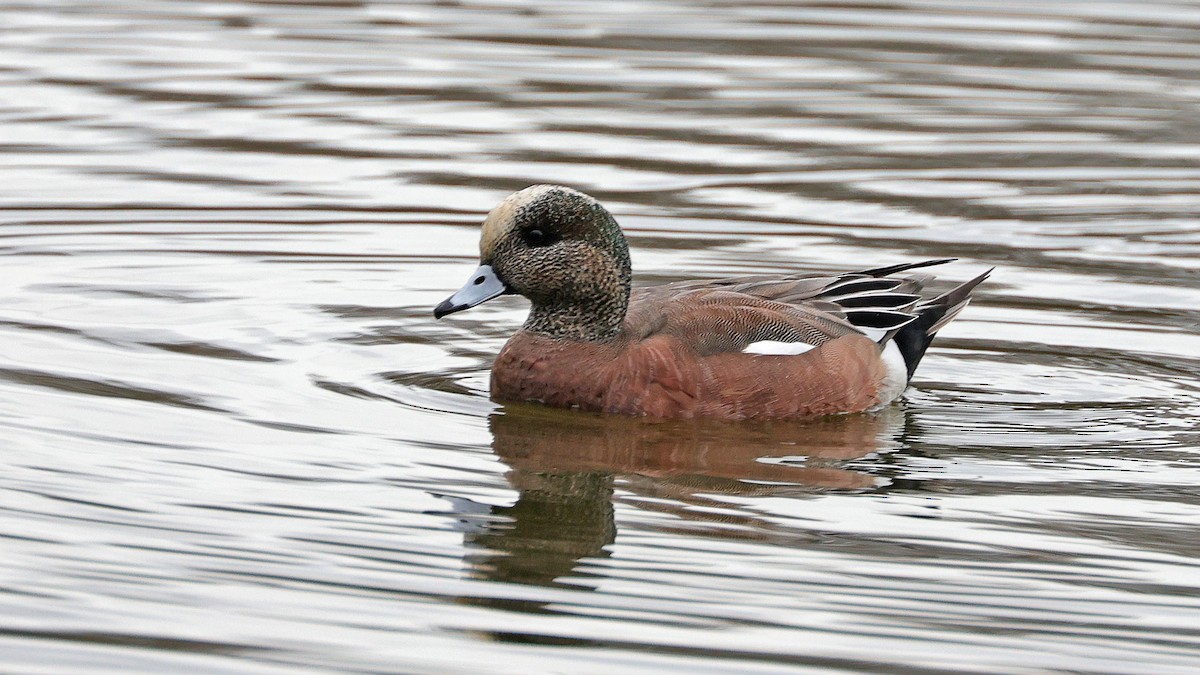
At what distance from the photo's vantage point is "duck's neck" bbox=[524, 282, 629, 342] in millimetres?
6879

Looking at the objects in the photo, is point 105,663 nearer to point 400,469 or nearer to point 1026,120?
point 400,469

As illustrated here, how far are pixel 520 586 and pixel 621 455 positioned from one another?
148 centimetres

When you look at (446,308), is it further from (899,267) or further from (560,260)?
(899,267)

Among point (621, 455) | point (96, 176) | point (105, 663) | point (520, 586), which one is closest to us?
point (105, 663)

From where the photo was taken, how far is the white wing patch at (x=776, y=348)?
22.4ft

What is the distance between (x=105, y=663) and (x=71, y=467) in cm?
151

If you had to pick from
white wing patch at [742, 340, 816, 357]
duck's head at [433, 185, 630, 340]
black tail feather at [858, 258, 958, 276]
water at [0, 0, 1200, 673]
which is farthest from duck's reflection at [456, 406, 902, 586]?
black tail feather at [858, 258, 958, 276]

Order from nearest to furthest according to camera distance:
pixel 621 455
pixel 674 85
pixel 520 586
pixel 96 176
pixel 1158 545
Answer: pixel 520 586 < pixel 1158 545 < pixel 621 455 < pixel 96 176 < pixel 674 85

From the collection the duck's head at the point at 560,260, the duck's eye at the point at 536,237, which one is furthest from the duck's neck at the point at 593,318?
the duck's eye at the point at 536,237

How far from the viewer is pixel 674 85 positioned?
1284 cm

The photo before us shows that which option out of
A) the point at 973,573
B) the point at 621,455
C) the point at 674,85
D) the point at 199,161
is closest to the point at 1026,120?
the point at 674,85

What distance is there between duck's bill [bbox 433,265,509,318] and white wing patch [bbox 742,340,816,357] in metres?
0.84

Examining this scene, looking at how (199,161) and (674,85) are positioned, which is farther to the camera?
(674,85)

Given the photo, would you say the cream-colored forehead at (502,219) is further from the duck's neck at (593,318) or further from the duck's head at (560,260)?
the duck's neck at (593,318)
